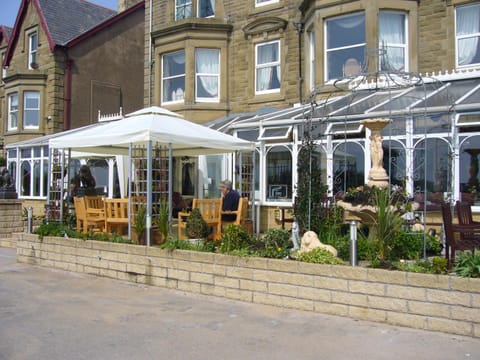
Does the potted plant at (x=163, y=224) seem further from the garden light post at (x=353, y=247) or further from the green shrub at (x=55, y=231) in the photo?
the garden light post at (x=353, y=247)

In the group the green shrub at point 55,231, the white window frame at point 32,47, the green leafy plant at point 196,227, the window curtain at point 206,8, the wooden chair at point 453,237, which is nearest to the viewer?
the wooden chair at point 453,237

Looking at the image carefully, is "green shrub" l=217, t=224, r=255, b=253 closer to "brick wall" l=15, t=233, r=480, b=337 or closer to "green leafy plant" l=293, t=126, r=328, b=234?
"brick wall" l=15, t=233, r=480, b=337

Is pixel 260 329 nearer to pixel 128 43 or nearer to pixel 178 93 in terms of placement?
pixel 178 93

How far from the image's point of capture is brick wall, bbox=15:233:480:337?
5262 mm

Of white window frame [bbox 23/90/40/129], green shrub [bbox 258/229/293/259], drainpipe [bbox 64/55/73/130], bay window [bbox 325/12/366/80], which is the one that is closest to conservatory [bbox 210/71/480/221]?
bay window [bbox 325/12/366/80]

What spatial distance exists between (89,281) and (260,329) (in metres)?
3.85

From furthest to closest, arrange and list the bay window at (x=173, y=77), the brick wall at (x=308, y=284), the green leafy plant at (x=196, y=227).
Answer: the bay window at (x=173, y=77) → the green leafy plant at (x=196, y=227) → the brick wall at (x=308, y=284)

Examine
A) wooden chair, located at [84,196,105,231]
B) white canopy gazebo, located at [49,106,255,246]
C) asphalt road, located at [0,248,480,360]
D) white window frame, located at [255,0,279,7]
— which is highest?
white window frame, located at [255,0,279,7]

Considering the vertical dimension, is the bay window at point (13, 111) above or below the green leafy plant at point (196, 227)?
above

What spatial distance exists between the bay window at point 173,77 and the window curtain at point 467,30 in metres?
9.00

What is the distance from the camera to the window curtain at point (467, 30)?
42.1 ft

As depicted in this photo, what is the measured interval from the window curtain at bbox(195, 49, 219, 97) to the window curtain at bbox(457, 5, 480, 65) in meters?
7.75

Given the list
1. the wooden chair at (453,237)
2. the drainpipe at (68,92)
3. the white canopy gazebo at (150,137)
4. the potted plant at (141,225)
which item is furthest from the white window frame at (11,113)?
the wooden chair at (453,237)

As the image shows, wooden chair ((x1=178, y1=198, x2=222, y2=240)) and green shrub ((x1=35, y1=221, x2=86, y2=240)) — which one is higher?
wooden chair ((x1=178, y1=198, x2=222, y2=240))
